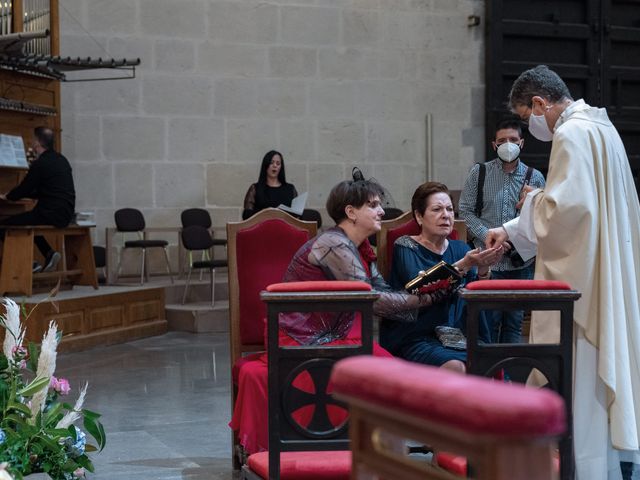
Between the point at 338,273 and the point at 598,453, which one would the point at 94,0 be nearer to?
the point at 338,273

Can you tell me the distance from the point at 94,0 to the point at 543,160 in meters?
4.89

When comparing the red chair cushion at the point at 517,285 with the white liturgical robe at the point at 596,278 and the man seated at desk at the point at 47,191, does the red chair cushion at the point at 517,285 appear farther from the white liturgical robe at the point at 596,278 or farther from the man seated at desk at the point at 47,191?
the man seated at desk at the point at 47,191

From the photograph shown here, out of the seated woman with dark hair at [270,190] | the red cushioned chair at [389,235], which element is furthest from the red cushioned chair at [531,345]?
the seated woman with dark hair at [270,190]

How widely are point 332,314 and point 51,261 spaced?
4.69 m

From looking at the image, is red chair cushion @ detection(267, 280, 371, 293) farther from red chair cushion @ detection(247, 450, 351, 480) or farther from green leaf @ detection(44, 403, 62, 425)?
green leaf @ detection(44, 403, 62, 425)

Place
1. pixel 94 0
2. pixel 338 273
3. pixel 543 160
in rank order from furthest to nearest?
pixel 543 160 → pixel 94 0 → pixel 338 273

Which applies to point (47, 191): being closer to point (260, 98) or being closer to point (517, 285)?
point (260, 98)

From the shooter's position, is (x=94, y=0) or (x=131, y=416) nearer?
(x=131, y=416)

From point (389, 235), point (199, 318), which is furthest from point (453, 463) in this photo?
point (199, 318)

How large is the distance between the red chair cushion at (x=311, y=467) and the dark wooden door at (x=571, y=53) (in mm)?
7796

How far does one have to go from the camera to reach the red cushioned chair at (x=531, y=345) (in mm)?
2844

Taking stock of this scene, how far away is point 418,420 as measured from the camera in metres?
1.26

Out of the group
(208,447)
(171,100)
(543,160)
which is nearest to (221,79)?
(171,100)

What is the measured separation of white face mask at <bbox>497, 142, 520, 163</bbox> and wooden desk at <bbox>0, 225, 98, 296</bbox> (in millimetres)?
3991
